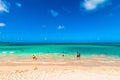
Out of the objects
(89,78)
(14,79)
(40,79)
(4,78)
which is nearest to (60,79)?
(40,79)

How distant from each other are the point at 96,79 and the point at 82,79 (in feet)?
2.89

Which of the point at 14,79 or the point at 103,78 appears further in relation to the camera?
the point at 103,78

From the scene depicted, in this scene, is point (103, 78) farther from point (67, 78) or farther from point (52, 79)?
point (52, 79)

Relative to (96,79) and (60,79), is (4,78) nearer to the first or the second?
(60,79)

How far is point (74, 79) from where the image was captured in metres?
10.5

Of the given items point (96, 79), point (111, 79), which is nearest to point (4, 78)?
point (96, 79)

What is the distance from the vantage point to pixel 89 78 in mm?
10773

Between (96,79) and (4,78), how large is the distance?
18.6 feet

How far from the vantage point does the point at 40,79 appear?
1010 centimetres

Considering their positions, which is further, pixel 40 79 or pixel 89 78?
pixel 89 78

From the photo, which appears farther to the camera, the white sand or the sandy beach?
the sandy beach

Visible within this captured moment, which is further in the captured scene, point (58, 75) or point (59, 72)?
point (59, 72)

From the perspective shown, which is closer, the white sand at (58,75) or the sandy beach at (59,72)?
the white sand at (58,75)

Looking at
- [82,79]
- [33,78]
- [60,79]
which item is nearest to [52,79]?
[60,79]
